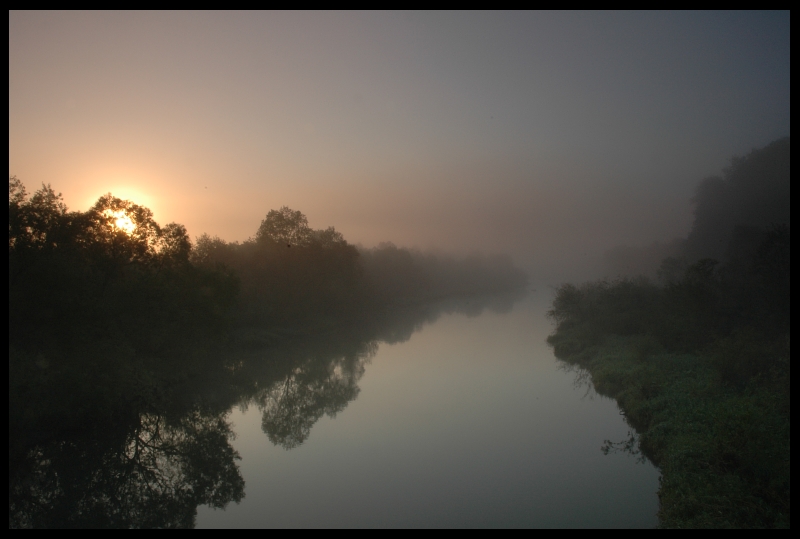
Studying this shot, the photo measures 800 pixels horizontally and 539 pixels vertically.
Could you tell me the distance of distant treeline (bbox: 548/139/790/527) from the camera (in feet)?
28.4

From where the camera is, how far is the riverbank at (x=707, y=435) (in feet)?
26.6

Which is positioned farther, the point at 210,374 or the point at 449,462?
the point at 210,374

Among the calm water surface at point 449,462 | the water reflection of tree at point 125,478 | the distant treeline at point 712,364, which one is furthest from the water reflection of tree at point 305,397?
the distant treeline at point 712,364

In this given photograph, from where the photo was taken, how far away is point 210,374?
2283cm

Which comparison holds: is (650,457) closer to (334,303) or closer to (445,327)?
(445,327)

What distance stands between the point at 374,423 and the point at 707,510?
1031 cm

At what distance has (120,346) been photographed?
1493 cm

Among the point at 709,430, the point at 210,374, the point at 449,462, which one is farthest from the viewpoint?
the point at 210,374

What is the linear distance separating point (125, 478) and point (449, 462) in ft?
28.0

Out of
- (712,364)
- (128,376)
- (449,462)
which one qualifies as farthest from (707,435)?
(128,376)

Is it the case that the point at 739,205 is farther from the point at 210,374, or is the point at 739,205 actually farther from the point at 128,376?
the point at 128,376

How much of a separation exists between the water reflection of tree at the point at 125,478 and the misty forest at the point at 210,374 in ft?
0.18

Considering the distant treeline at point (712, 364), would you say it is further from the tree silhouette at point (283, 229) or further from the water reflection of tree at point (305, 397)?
the tree silhouette at point (283, 229)
